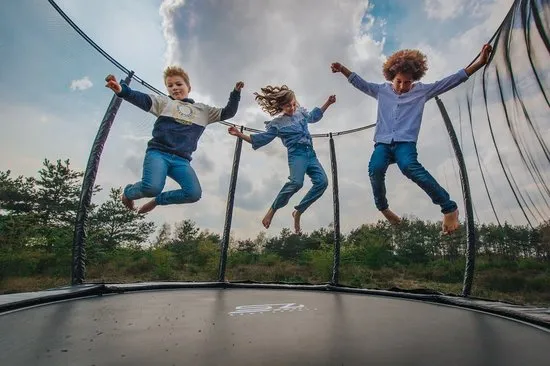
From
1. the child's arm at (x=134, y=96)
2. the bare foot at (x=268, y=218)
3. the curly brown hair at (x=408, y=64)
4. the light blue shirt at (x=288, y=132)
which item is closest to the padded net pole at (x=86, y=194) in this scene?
the child's arm at (x=134, y=96)

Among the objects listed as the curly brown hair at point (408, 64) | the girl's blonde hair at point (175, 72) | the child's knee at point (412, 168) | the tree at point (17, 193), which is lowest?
the child's knee at point (412, 168)

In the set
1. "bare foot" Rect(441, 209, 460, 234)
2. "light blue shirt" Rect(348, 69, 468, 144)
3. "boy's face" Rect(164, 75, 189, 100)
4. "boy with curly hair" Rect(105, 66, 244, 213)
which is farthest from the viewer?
"boy's face" Rect(164, 75, 189, 100)

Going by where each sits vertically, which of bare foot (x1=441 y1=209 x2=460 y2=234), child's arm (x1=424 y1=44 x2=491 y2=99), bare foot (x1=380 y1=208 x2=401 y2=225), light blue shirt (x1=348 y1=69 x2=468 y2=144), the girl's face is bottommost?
bare foot (x1=441 y1=209 x2=460 y2=234)

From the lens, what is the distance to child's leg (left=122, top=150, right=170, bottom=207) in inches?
113

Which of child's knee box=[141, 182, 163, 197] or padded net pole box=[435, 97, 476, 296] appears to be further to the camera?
padded net pole box=[435, 97, 476, 296]

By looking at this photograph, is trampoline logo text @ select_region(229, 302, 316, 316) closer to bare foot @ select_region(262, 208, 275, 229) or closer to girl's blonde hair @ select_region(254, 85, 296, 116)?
bare foot @ select_region(262, 208, 275, 229)

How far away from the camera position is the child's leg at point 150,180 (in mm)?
2865

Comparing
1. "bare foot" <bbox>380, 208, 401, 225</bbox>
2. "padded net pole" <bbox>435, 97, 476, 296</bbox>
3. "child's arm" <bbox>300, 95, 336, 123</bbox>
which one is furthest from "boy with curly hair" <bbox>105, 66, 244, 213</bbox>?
"padded net pole" <bbox>435, 97, 476, 296</bbox>

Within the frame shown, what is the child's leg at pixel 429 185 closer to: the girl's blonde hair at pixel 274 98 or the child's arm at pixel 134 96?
the girl's blonde hair at pixel 274 98

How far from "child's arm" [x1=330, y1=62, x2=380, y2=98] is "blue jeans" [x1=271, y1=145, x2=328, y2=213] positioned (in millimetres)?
735

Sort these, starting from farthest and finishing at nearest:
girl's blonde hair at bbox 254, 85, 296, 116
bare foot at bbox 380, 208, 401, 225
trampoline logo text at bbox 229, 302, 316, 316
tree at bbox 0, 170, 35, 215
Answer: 1. tree at bbox 0, 170, 35, 215
2. girl's blonde hair at bbox 254, 85, 296, 116
3. bare foot at bbox 380, 208, 401, 225
4. trampoline logo text at bbox 229, 302, 316, 316

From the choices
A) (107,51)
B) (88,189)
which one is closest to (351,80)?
(107,51)

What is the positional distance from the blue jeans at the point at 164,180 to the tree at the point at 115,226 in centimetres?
1265

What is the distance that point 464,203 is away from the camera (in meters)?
3.34
